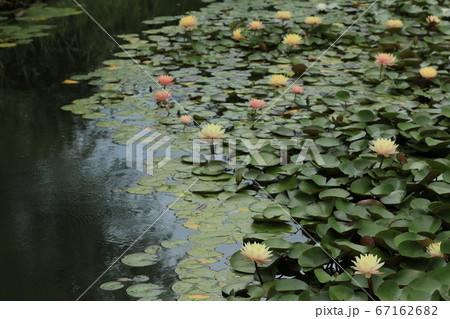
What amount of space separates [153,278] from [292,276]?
0.44 metres

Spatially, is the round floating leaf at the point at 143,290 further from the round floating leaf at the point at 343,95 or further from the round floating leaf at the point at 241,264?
the round floating leaf at the point at 343,95

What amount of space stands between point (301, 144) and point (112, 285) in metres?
1.24

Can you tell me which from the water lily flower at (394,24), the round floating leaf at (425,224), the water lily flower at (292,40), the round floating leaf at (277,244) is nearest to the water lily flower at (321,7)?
the water lily flower at (394,24)

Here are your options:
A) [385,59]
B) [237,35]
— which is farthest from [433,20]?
[237,35]

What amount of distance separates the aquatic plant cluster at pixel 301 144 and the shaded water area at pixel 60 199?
0.36ft

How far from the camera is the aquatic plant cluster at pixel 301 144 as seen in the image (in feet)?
6.58

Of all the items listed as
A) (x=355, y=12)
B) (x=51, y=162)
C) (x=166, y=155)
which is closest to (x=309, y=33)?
(x=355, y=12)

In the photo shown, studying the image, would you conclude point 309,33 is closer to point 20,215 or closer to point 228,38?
point 228,38

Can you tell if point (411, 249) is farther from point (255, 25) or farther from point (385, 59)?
point (255, 25)

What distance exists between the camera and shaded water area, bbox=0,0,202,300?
6.91ft

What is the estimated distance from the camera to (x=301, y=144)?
2.94 meters

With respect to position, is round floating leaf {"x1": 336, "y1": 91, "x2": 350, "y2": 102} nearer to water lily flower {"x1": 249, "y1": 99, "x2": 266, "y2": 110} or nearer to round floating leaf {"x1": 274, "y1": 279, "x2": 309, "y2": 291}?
water lily flower {"x1": 249, "y1": 99, "x2": 266, "y2": 110}

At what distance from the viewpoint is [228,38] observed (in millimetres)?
4730

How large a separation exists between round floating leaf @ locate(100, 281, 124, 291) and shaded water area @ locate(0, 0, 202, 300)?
0.03 m
